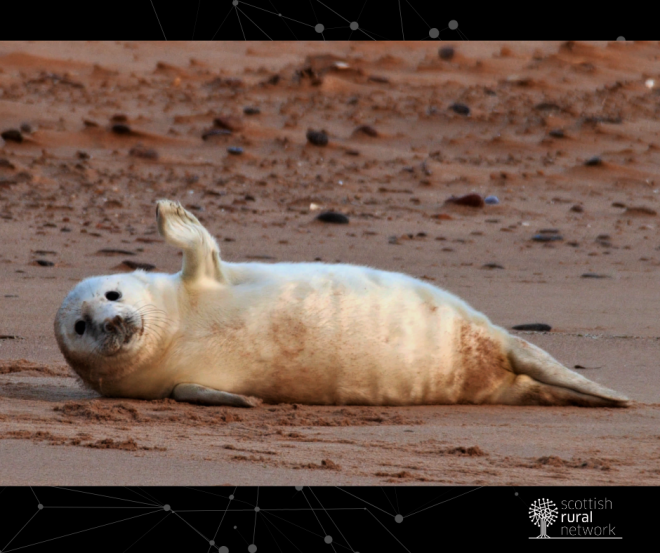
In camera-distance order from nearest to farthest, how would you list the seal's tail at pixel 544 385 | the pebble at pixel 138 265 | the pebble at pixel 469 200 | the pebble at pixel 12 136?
the seal's tail at pixel 544 385 < the pebble at pixel 138 265 < the pebble at pixel 469 200 < the pebble at pixel 12 136

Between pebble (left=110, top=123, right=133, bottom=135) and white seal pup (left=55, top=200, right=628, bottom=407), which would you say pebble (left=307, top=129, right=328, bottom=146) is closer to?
pebble (left=110, top=123, right=133, bottom=135)

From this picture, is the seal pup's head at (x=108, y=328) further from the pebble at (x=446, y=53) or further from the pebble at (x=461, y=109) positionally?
the pebble at (x=446, y=53)

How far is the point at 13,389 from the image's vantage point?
4719 millimetres

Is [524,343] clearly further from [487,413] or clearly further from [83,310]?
[83,310]

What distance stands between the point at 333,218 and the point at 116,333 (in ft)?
18.2

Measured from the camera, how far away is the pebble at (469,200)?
34.1ft

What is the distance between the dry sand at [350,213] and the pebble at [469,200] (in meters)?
0.10

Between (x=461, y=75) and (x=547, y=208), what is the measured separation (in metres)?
4.97

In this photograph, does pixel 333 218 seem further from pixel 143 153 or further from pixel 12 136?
pixel 12 136

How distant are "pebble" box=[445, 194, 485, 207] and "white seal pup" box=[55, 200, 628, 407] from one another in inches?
229

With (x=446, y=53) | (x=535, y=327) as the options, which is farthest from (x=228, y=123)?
(x=535, y=327)

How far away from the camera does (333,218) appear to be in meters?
9.72

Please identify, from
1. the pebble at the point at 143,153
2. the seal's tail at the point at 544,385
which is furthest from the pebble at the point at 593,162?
the seal's tail at the point at 544,385

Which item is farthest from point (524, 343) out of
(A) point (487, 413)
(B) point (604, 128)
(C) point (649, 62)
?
(C) point (649, 62)
